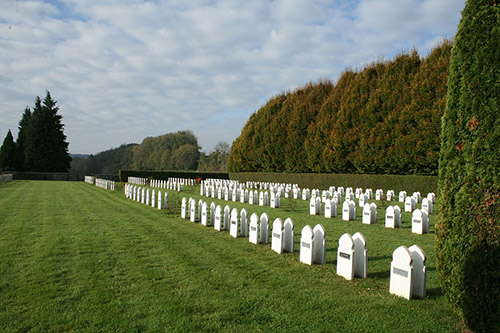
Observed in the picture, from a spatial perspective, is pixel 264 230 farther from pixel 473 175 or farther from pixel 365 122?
pixel 365 122

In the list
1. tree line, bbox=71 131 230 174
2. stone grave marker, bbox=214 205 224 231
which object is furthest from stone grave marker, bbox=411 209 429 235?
tree line, bbox=71 131 230 174

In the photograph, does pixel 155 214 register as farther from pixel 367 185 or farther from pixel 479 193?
pixel 367 185

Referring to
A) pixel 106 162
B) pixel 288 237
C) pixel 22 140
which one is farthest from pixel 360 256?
pixel 106 162

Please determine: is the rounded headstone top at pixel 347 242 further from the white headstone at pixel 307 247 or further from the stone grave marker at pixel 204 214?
the stone grave marker at pixel 204 214

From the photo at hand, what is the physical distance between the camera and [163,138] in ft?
278

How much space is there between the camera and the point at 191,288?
4824mm

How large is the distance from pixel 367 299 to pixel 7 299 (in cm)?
439

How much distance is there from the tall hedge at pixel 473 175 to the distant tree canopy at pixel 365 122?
17.1m

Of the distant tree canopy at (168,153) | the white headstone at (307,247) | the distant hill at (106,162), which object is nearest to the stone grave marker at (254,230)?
the white headstone at (307,247)

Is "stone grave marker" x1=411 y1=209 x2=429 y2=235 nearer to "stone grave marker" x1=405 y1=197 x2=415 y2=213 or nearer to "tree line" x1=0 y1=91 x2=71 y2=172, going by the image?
"stone grave marker" x1=405 y1=197 x2=415 y2=213

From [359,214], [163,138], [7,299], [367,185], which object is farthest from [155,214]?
[163,138]

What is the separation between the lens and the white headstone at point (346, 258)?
5.20 m

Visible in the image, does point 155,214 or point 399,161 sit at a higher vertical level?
point 399,161

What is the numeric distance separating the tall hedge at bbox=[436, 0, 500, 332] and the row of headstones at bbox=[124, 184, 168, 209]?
38.6 ft
